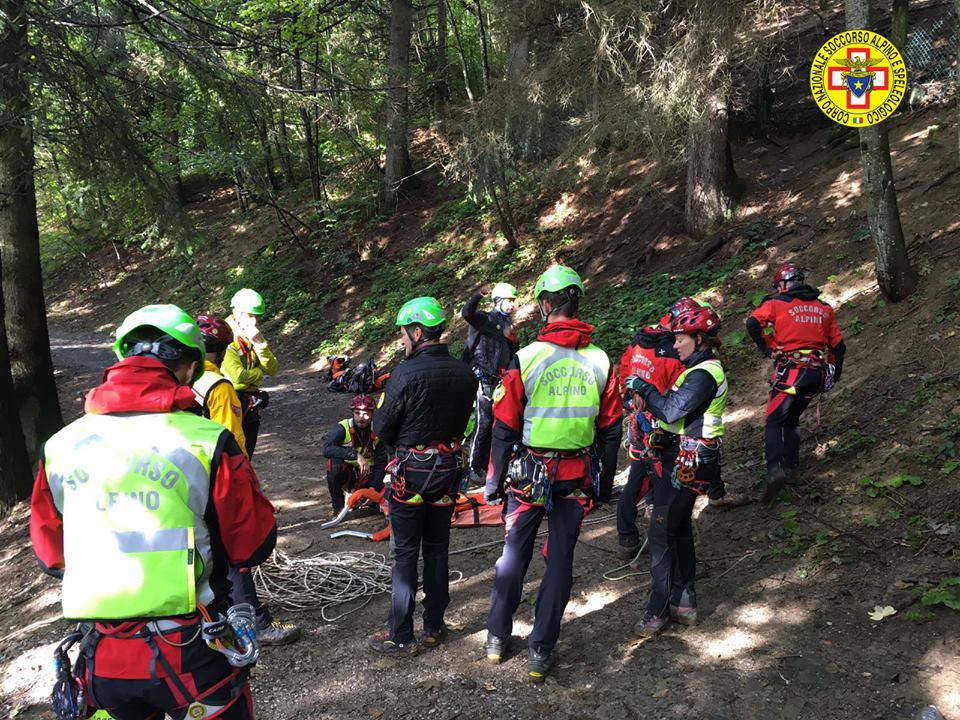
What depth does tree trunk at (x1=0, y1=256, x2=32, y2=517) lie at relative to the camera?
281 inches

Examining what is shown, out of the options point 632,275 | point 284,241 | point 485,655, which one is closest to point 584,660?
point 485,655

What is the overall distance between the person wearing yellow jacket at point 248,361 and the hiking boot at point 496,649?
2445 mm

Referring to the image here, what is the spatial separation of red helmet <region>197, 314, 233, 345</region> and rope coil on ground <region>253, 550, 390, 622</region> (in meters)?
1.71

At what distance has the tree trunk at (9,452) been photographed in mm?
7141

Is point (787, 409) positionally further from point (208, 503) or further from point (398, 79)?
point (398, 79)

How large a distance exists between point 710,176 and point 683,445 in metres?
8.36

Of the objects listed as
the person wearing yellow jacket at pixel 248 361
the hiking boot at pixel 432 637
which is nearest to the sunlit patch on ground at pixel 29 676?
the person wearing yellow jacket at pixel 248 361

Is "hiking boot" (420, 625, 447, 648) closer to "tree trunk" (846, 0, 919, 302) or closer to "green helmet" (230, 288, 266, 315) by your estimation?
"green helmet" (230, 288, 266, 315)

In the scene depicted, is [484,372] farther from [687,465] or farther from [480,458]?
[687,465]

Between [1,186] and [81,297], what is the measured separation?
68.8 ft

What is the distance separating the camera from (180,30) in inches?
250

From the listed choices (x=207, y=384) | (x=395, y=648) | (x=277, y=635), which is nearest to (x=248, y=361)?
(x=207, y=384)

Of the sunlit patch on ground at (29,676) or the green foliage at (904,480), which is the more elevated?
the green foliage at (904,480)

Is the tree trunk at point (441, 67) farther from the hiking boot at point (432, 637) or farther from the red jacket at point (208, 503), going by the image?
the red jacket at point (208, 503)
